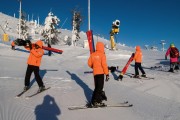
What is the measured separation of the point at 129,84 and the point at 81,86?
8.55ft

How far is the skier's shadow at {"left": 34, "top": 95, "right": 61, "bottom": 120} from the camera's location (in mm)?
7958

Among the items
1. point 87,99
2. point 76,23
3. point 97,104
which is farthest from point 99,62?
point 76,23

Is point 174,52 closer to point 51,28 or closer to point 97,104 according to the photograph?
point 97,104

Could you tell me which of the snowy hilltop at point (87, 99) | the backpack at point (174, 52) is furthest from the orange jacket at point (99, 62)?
the backpack at point (174, 52)

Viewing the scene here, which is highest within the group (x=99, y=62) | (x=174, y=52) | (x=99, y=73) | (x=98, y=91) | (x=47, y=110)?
(x=174, y=52)

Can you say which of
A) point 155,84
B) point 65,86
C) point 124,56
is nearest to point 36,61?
point 65,86

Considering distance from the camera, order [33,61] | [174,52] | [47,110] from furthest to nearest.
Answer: [174,52] < [33,61] < [47,110]

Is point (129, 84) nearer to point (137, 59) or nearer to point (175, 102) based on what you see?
point (137, 59)

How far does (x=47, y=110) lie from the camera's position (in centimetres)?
859

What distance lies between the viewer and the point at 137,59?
1591 cm

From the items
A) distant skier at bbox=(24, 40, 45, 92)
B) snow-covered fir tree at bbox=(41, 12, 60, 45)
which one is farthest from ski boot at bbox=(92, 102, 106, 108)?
snow-covered fir tree at bbox=(41, 12, 60, 45)

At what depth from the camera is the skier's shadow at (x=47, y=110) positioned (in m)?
7.96

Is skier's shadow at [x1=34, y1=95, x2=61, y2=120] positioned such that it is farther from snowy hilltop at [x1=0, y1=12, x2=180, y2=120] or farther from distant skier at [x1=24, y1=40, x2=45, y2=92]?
distant skier at [x1=24, y1=40, x2=45, y2=92]

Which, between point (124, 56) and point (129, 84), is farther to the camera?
point (124, 56)
